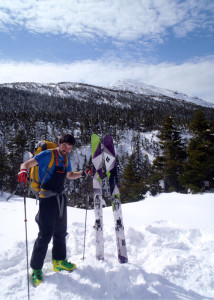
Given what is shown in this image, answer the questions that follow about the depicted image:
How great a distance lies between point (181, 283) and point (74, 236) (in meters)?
2.48

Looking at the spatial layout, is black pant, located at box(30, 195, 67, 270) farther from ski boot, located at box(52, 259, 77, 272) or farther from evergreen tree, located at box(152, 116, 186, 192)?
evergreen tree, located at box(152, 116, 186, 192)

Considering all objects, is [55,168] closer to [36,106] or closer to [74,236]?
[74,236]

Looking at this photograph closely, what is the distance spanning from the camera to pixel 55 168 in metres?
3.08

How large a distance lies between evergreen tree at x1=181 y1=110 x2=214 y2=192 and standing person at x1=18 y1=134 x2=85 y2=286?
16.7 meters

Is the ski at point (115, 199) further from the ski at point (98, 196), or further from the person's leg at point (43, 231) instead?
the person's leg at point (43, 231)

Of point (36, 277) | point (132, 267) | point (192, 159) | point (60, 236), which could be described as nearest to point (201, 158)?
point (192, 159)

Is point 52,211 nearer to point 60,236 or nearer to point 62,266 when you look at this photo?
point 60,236

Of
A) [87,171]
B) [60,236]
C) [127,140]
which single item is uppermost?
[127,140]

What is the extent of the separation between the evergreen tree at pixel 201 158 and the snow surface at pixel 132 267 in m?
14.0

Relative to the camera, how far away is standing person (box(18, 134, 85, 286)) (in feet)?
9.55

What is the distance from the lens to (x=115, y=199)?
375 cm

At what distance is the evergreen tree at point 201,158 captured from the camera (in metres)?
17.6

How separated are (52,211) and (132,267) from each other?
5.62 ft

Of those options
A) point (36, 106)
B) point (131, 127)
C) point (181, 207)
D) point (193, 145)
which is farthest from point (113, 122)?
point (181, 207)
